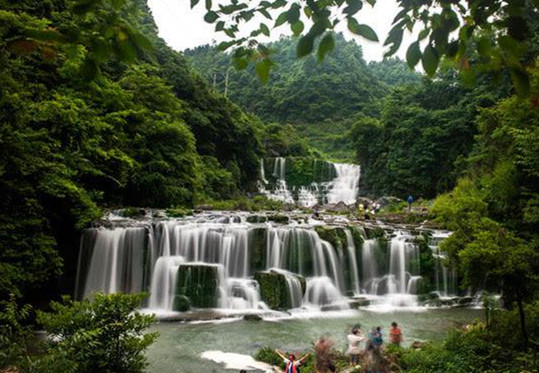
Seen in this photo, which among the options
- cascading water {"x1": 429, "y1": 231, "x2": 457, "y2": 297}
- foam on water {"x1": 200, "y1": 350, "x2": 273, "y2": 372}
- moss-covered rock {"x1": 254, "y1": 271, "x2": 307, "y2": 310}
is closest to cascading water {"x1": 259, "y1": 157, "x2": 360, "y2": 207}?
cascading water {"x1": 429, "y1": 231, "x2": 457, "y2": 297}

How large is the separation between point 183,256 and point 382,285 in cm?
855

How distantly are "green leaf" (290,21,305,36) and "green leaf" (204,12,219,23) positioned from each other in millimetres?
444

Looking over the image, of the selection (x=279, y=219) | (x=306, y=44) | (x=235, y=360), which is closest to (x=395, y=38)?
(x=306, y=44)

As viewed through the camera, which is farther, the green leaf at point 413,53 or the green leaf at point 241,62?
the green leaf at point 241,62

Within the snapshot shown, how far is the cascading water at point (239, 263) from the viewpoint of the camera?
14336mm

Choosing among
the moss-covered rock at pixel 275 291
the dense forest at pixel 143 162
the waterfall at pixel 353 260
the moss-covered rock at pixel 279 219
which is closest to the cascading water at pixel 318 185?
the dense forest at pixel 143 162

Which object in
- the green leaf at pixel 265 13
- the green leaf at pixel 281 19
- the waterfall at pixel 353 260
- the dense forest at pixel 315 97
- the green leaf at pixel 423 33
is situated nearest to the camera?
the green leaf at pixel 423 33

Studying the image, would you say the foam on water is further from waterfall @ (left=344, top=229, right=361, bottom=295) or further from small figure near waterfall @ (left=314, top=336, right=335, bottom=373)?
waterfall @ (left=344, top=229, right=361, bottom=295)

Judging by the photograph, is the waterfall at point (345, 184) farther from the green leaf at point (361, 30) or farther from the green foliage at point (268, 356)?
the green leaf at point (361, 30)

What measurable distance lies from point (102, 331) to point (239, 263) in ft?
32.4

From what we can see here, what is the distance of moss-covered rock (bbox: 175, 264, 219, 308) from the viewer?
556 inches

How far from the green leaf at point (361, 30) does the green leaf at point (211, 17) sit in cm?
80

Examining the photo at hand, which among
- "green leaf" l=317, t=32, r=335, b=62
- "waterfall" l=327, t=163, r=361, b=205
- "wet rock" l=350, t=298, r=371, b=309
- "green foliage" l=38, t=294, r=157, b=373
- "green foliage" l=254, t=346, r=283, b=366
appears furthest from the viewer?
"waterfall" l=327, t=163, r=361, b=205

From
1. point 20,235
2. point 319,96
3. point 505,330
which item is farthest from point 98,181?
point 319,96
